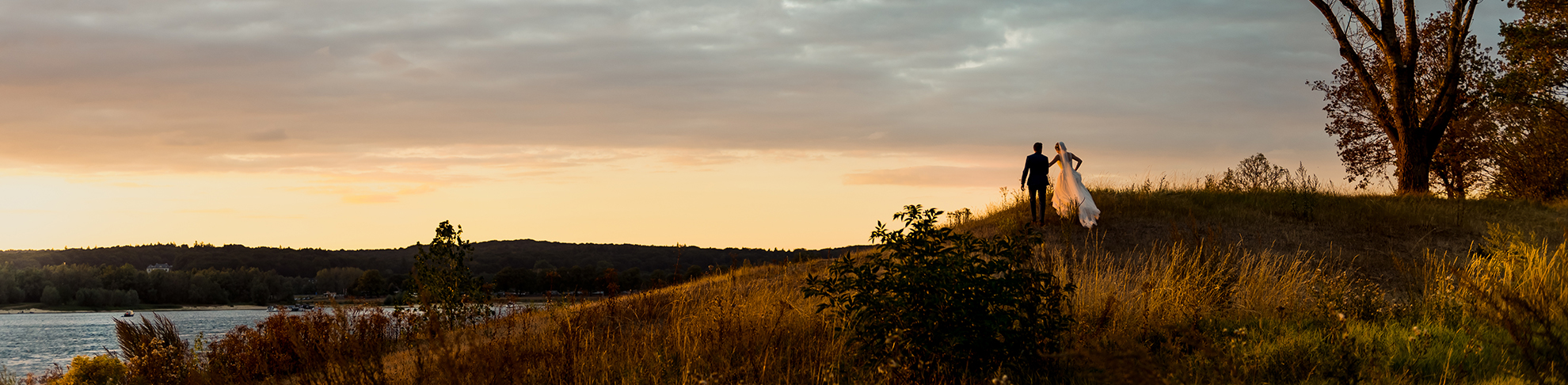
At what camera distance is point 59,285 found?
119 meters

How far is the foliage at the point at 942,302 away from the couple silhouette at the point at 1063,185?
11.5 meters

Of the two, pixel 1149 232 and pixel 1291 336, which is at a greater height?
pixel 1149 232

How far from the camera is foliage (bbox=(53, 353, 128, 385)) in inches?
478

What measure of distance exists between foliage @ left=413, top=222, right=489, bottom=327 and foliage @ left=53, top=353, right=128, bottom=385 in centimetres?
441

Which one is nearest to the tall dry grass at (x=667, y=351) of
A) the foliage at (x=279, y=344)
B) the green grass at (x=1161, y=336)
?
the green grass at (x=1161, y=336)

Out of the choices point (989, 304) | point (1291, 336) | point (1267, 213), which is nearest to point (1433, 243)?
point (1267, 213)

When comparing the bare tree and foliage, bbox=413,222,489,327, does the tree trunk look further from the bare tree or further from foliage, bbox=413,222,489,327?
foliage, bbox=413,222,489,327

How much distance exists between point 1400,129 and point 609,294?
22680 millimetres

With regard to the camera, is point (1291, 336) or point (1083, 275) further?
point (1083, 275)

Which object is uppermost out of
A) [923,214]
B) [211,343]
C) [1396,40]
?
[1396,40]

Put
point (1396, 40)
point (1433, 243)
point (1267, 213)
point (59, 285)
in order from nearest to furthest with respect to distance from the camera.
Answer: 1. point (1433, 243)
2. point (1267, 213)
3. point (1396, 40)
4. point (59, 285)

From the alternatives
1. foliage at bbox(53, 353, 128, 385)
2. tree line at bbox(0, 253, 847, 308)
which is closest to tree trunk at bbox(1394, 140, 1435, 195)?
foliage at bbox(53, 353, 128, 385)

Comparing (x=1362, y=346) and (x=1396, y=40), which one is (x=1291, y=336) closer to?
(x=1362, y=346)

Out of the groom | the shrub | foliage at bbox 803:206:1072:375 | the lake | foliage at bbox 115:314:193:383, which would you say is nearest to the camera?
foliage at bbox 803:206:1072:375
